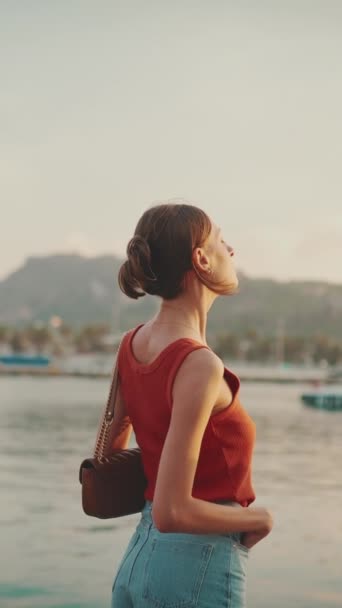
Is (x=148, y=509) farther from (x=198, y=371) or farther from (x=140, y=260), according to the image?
(x=140, y=260)

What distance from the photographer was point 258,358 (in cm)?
15488

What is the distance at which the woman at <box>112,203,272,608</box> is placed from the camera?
1850mm

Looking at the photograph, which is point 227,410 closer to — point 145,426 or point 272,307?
point 145,426

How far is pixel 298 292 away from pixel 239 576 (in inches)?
7511

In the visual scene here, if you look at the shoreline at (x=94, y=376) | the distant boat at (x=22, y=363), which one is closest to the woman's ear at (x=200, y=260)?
the shoreline at (x=94, y=376)

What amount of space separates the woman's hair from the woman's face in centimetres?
2

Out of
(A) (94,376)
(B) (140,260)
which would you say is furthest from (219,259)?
(A) (94,376)

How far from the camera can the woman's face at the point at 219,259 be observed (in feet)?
6.56

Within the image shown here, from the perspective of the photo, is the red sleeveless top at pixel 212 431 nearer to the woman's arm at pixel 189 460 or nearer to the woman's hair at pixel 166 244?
the woman's arm at pixel 189 460

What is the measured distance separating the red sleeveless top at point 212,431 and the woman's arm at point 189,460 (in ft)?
0.13

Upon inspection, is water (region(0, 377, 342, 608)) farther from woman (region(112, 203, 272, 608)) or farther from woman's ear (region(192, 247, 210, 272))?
woman's ear (region(192, 247, 210, 272))

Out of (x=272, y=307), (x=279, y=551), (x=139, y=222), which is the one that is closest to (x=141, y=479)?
(x=139, y=222)

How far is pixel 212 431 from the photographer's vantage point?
190cm

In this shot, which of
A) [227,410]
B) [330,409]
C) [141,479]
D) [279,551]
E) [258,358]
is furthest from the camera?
[258,358]
